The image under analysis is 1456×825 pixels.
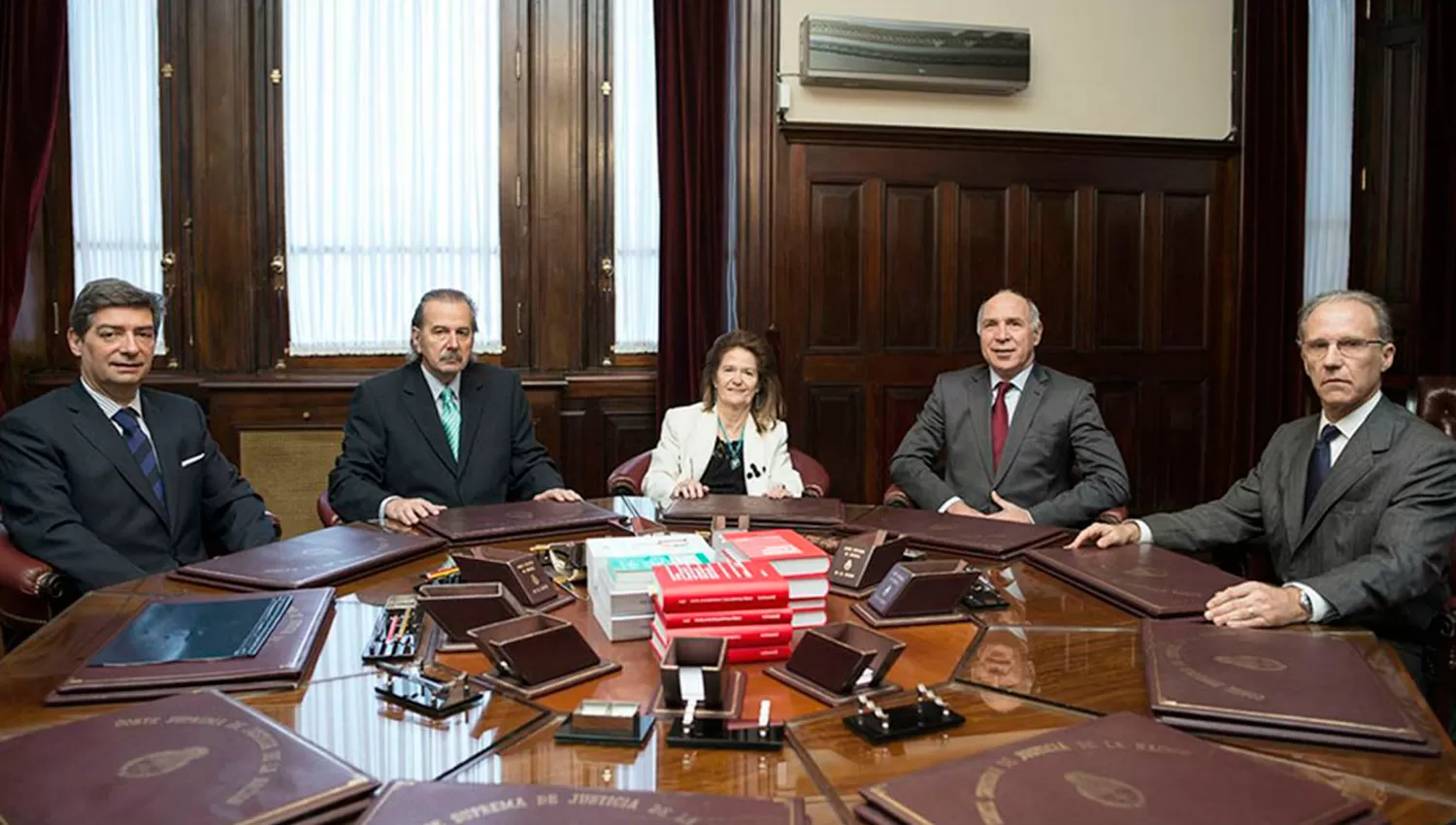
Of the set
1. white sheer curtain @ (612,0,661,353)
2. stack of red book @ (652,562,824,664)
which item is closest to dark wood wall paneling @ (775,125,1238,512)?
white sheer curtain @ (612,0,661,353)

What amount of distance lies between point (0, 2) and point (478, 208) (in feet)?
6.67

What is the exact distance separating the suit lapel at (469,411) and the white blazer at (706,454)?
1.82 feet

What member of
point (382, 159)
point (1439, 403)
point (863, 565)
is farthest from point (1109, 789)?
point (382, 159)

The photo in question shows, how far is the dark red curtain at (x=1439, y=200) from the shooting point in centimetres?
500

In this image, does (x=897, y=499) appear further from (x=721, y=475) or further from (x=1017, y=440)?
(x=721, y=475)

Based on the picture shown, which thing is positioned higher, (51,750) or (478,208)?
(478,208)

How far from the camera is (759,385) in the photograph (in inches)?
134

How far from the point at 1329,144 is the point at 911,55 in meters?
2.33

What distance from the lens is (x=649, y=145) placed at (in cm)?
491

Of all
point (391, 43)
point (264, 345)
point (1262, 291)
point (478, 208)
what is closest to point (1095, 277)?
point (1262, 291)

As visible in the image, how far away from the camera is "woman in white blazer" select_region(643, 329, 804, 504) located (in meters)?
3.31

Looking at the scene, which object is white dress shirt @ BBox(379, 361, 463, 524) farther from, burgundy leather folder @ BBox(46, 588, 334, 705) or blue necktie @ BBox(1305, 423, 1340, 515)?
blue necktie @ BBox(1305, 423, 1340, 515)

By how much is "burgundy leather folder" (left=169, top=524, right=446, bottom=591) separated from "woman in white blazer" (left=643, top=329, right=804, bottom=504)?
1095 mm

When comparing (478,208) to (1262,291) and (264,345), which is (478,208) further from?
(1262,291)
